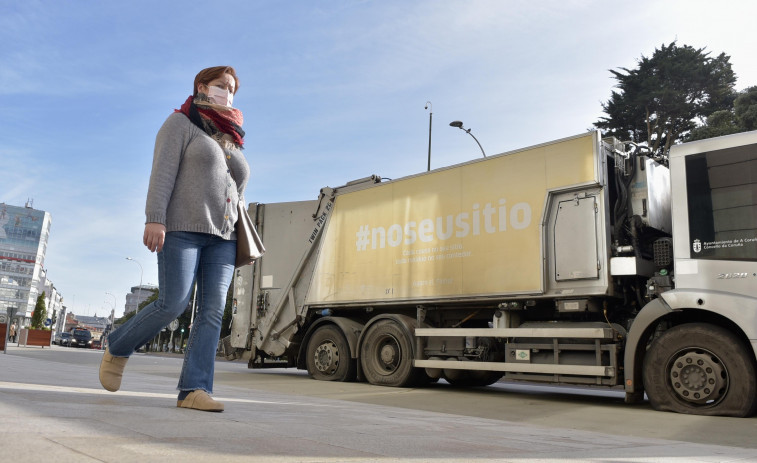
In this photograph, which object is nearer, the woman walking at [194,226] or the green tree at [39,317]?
the woman walking at [194,226]

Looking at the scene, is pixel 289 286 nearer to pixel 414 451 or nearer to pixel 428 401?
pixel 428 401

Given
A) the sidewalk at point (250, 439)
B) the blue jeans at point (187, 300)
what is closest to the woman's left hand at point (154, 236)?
the blue jeans at point (187, 300)

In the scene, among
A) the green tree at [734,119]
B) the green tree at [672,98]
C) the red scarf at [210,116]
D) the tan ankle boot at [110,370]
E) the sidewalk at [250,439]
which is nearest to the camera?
the sidewalk at [250,439]

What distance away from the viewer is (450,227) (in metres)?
8.73

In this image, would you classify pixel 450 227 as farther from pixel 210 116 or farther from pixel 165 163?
pixel 165 163

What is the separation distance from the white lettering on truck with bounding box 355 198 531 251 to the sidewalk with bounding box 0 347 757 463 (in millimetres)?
4532

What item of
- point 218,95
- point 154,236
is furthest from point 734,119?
point 154,236

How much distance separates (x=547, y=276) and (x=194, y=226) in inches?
205

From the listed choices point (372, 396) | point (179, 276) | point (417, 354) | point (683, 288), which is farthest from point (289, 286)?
point (179, 276)

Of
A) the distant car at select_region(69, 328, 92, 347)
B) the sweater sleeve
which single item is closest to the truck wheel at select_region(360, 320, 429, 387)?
the sweater sleeve

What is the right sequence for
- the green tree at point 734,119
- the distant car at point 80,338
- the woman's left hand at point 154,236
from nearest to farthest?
the woman's left hand at point 154,236 < the green tree at point 734,119 < the distant car at point 80,338

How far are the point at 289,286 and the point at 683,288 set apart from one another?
669 centimetres

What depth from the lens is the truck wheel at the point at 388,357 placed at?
9000 mm

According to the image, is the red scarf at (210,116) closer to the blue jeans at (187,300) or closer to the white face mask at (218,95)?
the white face mask at (218,95)
